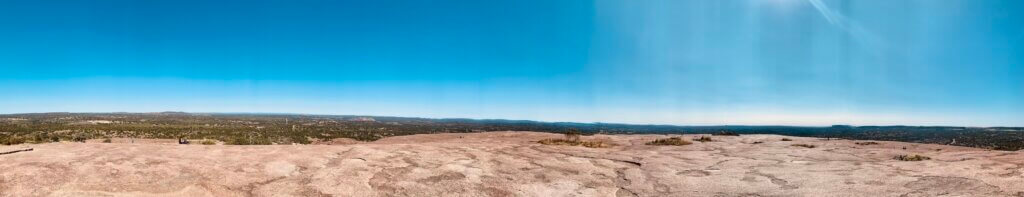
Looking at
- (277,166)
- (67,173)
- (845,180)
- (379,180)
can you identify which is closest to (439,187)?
(379,180)

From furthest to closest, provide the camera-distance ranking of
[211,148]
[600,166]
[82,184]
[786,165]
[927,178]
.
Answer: [786,165] → [600,166] → [211,148] → [927,178] → [82,184]

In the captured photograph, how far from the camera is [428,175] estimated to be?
11.0 meters

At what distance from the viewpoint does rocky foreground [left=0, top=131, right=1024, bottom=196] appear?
29.4 ft

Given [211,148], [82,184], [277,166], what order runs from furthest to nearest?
[211,148] < [277,166] < [82,184]

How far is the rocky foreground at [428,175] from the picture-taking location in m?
8.95

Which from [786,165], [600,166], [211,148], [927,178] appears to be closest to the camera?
[927,178]

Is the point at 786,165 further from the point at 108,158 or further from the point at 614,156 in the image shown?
the point at 108,158

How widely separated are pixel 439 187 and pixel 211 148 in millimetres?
5914

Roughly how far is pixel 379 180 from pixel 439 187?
3.79 ft

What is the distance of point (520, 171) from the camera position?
39.3ft

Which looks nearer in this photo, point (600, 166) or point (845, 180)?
point (845, 180)

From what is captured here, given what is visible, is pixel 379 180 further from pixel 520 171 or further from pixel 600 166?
pixel 600 166

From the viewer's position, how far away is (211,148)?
1255 cm

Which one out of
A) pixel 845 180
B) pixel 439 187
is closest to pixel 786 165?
pixel 845 180
